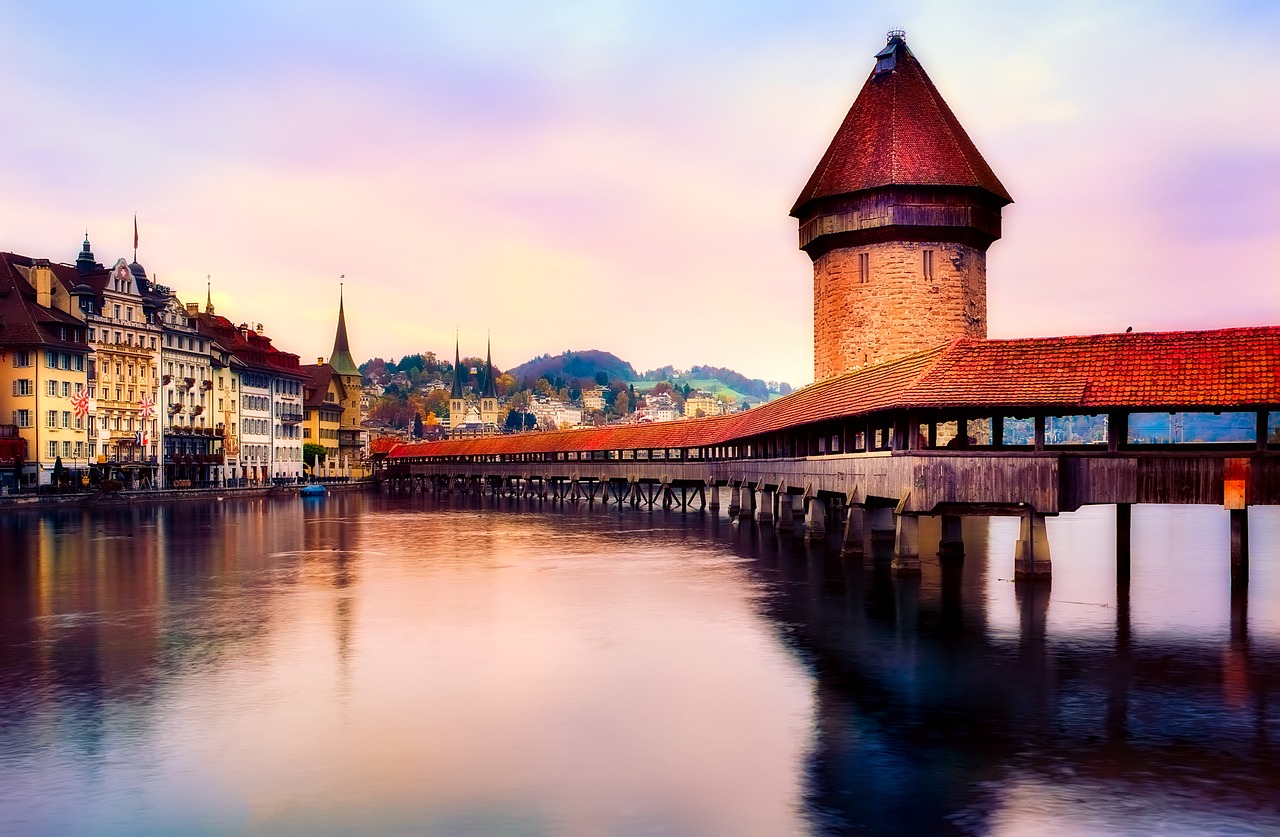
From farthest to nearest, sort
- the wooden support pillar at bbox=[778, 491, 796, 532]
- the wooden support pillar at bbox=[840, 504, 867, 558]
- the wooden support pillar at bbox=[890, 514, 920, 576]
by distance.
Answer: the wooden support pillar at bbox=[778, 491, 796, 532] < the wooden support pillar at bbox=[840, 504, 867, 558] < the wooden support pillar at bbox=[890, 514, 920, 576]

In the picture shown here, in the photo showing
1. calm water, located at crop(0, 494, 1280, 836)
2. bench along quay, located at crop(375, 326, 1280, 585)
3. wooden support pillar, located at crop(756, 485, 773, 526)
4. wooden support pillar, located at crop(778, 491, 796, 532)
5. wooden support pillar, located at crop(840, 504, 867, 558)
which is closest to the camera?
calm water, located at crop(0, 494, 1280, 836)

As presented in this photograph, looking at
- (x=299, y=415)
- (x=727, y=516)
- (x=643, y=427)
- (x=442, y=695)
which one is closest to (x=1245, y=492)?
(x=442, y=695)

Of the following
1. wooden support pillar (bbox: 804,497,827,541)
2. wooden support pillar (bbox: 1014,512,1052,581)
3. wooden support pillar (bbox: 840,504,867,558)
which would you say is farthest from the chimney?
wooden support pillar (bbox: 1014,512,1052,581)

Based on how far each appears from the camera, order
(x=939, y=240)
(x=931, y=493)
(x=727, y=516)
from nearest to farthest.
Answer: (x=931, y=493) < (x=939, y=240) < (x=727, y=516)

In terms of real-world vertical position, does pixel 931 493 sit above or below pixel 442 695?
above

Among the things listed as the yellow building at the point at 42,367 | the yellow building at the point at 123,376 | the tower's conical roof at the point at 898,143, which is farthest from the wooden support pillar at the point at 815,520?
the yellow building at the point at 123,376

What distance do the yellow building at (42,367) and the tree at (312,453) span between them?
53401mm

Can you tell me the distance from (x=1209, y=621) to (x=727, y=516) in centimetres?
4302

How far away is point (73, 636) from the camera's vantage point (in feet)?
76.2

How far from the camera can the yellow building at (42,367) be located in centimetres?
A: 7894

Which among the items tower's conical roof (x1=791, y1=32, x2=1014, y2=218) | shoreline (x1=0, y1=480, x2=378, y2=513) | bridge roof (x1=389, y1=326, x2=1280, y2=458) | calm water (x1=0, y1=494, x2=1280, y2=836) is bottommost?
shoreline (x1=0, y1=480, x2=378, y2=513)

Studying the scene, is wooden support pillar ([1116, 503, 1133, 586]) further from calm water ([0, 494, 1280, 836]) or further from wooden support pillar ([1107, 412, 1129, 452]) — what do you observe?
wooden support pillar ([1107, 412, 1129, 452])

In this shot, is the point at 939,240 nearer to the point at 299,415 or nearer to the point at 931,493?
the point at 931,493

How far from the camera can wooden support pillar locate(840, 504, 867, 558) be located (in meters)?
34.8
